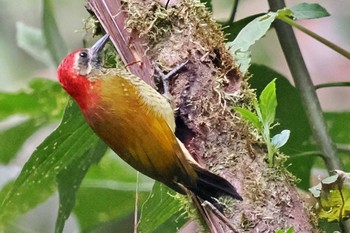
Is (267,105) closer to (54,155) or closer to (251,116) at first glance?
(251,116)

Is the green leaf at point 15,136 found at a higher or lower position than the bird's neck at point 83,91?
lower

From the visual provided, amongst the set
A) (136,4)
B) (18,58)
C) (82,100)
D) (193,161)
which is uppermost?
(136,4)

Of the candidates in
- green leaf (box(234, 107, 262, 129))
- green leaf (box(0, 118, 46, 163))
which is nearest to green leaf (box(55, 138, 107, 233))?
green leaf (box(0, 118, 46, 163))

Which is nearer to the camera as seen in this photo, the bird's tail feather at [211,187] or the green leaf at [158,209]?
the bird's tail feather at [211,187]

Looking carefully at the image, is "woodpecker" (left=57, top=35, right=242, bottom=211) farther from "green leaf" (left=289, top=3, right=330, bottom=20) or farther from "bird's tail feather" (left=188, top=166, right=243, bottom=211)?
"green leaf" (left=289, top=3, right=330, bottom=20)

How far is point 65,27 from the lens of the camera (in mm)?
4668

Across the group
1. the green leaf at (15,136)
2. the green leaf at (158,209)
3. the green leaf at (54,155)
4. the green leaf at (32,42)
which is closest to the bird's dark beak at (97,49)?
the green leaf at (54,155)

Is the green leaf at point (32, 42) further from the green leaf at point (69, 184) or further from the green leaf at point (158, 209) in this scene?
the green leaf at point (158, 209)

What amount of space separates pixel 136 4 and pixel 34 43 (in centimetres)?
83

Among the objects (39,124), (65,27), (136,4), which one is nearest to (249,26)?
(136,4)

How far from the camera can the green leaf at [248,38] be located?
1.67m

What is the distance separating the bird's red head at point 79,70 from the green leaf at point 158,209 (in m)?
0.36

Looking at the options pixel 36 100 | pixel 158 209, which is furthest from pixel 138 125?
pixel 36 100

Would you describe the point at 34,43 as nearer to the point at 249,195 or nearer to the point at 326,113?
the point at 326,113
